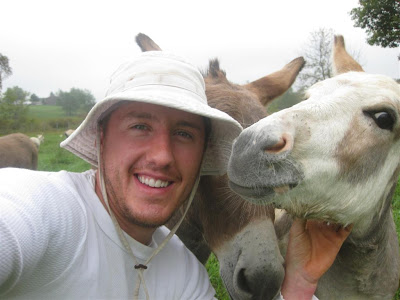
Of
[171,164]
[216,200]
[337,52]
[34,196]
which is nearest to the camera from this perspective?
Answer: [34,196]

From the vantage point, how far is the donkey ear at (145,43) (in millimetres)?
3297

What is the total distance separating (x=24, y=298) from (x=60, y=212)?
0.39 meters

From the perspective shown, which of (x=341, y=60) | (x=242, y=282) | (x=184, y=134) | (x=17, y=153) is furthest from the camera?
(x=17, y=153)

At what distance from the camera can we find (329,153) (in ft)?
5.00

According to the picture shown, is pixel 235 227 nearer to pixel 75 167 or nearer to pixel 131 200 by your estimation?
pixel 131 200

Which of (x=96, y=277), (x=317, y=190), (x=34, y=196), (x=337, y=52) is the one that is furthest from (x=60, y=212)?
(x=337, y=52)

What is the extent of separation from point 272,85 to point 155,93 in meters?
2.06

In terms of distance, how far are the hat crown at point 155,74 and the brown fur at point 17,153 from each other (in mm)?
11293

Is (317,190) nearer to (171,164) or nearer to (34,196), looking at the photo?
(171,164)

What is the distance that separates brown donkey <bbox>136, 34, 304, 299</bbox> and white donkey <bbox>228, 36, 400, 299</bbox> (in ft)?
1.49

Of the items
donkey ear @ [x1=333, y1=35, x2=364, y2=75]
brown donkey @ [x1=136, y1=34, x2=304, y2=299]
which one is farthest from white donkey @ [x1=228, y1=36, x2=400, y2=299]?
donkey ear @ [x1=333, y1=35, x2=364, y2=75]

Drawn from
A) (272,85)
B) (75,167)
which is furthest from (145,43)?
(75,167)

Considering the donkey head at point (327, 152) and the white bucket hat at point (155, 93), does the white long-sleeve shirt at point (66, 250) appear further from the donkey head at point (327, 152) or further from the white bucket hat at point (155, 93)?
the donkey head at point (327, 152)

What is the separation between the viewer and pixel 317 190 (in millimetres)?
1562
